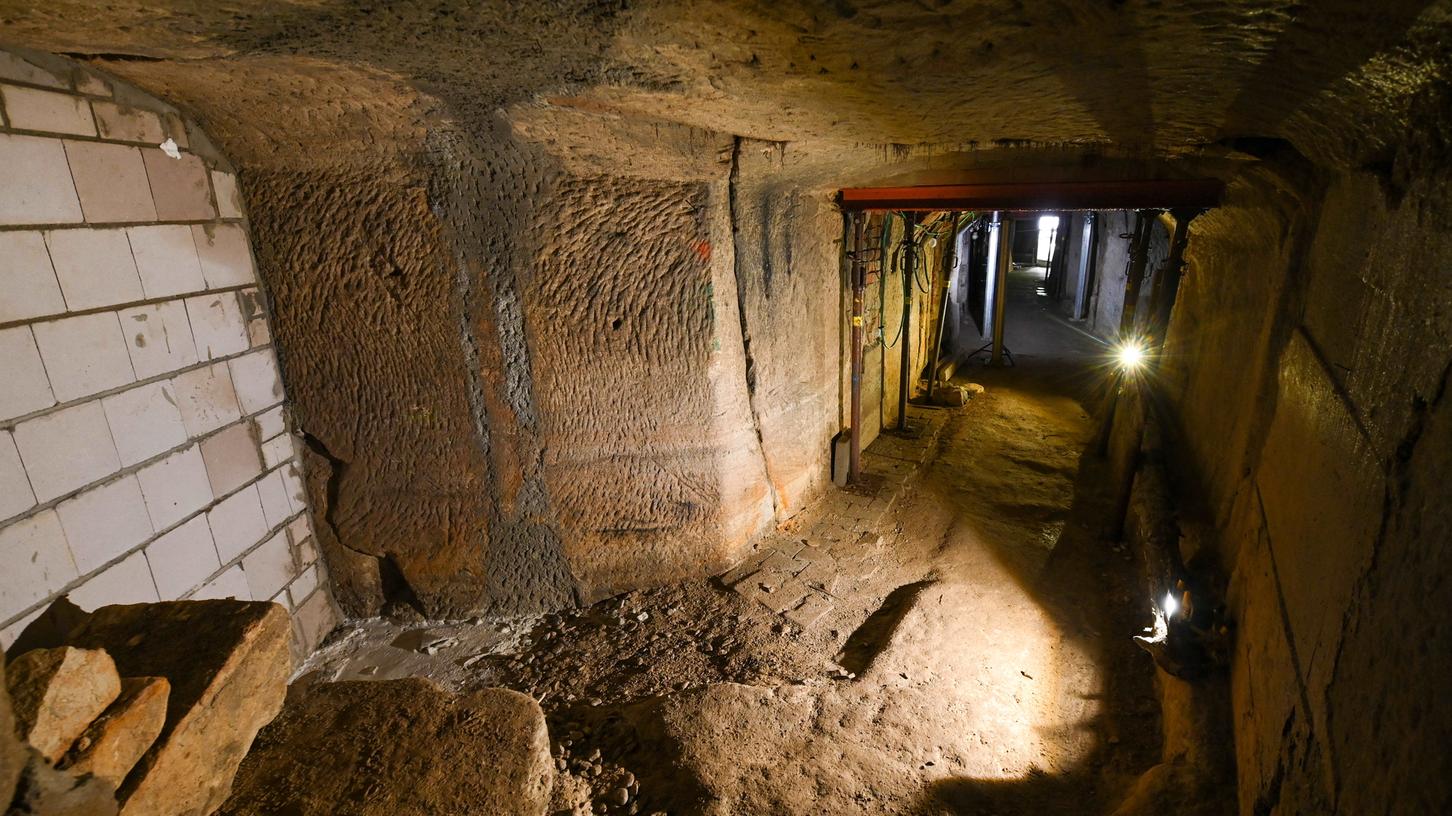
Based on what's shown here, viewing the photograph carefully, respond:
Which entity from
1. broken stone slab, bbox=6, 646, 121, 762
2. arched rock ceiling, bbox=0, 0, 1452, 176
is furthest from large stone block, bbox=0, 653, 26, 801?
arched rock ceiling, bbox=0, 0, 1452, 176

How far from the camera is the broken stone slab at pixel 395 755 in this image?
1759mm

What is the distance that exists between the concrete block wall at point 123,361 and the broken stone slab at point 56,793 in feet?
6.38

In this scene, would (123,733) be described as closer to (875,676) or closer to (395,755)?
(395,755)

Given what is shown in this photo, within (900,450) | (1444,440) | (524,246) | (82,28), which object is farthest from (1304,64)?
(900,450)

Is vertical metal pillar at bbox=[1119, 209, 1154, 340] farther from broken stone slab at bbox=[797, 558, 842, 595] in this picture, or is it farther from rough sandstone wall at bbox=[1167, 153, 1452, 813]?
broken stone slab at bbox=[797, 558, 842, 595]

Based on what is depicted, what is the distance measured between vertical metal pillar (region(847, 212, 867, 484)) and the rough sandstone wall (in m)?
2.81

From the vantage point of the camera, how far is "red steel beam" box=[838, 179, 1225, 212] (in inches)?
153

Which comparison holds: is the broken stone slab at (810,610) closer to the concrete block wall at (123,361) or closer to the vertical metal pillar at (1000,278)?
the concrete block wall at (123,361)

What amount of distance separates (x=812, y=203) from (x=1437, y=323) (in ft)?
13.5

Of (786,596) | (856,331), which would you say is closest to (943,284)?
(856,331)

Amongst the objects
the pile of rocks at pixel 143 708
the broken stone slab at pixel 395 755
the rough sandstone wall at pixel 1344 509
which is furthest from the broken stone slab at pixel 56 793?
the rough sandstone wall at pixel 1344 509

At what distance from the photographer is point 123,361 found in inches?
112

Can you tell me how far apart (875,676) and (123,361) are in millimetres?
4024

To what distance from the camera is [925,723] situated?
3199 millimetres
